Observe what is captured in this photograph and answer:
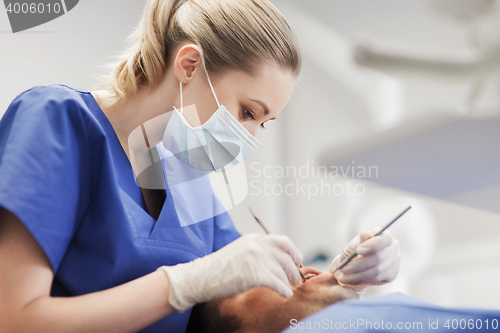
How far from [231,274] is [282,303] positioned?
173mm

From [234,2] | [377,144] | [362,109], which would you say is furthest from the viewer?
[362,109]

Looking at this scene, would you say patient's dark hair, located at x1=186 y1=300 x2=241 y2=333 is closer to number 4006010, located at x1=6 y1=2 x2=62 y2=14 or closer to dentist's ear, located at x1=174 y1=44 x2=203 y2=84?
dentist's ear, located at x1=174 y1=44 x2=203 y2=84

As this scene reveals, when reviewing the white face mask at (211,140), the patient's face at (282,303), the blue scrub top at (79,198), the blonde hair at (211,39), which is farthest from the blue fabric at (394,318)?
the blonde hair at (211,39)

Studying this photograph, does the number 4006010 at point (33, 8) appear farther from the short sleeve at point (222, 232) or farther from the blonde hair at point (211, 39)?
the short sleeve at point (222, 232)

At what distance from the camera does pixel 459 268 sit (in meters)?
1.11

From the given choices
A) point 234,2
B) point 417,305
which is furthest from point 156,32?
point 417,305

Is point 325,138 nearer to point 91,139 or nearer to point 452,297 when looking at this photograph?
point 452,297

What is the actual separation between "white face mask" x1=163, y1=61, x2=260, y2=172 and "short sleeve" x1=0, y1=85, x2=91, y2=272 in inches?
10.2

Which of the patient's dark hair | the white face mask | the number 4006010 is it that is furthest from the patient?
the number 4006010

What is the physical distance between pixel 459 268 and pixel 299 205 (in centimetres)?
106

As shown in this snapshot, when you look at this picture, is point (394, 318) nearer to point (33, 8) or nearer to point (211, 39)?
point (211, 39)

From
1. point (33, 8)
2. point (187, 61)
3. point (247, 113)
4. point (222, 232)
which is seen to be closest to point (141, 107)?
point (187, 61)

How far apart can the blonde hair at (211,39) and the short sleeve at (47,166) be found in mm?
243

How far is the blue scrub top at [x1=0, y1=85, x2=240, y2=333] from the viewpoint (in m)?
0.75
